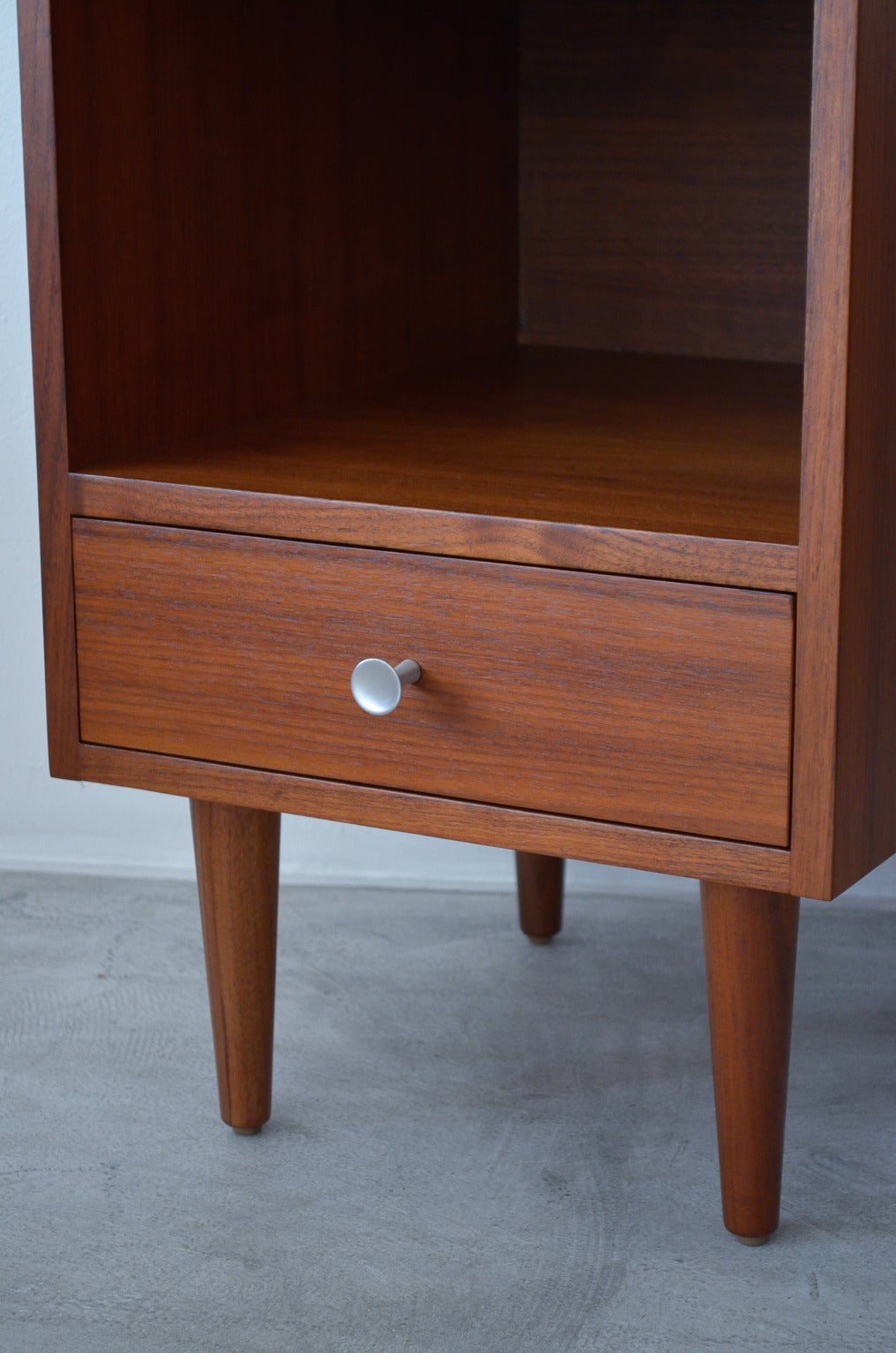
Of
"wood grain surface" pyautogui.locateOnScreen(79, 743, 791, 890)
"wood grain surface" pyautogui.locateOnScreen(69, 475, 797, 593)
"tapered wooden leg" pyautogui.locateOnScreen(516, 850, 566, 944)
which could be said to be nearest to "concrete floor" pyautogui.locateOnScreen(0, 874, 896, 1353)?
"tapered wooden leg" pyautogui.locateOnScreen(516, 850, 566, 944)

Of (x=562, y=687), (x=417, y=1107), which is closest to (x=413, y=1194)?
(x=417, y=1107)

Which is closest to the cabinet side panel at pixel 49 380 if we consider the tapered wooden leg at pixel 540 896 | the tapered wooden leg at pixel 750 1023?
the tapered wooden leg at pixel 750 1023

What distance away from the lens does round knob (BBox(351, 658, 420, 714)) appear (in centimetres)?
75

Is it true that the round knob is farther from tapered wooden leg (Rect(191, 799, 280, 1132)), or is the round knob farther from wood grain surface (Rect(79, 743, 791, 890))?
tapered wooden leg (Rect(191, 799, 280, 1132))

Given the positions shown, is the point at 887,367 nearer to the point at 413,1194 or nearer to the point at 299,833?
the point at 413,1194

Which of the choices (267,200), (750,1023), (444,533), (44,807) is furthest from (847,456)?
(44,807)

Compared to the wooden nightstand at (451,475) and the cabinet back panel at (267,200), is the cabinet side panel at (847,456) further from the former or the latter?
the cabinet back panel at (267,200)

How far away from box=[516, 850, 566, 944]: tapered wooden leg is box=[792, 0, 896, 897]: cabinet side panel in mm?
504

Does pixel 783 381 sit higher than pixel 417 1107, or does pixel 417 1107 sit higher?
pixel 783 381

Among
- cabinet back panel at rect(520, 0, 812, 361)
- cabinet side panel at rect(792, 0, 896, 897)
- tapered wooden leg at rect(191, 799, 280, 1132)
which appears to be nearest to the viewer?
cabinet side panel at rect(792, 0, 896, 897)

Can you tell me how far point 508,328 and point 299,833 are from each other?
46 cm

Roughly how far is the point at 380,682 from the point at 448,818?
7 cm

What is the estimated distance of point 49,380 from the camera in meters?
0.81

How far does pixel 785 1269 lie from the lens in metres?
0.84
